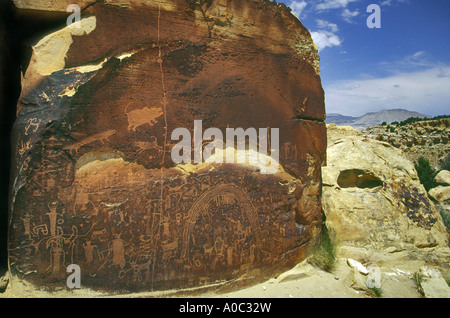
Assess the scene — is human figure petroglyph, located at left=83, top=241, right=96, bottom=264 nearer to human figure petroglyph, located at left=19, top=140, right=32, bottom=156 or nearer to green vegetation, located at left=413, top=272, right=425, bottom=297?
human figure petroglyph, located at left=19, top=140, right=32, bottom=156

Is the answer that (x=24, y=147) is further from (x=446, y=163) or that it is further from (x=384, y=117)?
(x=384, y=117)

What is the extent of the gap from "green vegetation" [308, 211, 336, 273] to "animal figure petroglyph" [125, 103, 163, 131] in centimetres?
254

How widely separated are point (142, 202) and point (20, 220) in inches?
38.1

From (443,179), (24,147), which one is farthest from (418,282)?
(443,179)

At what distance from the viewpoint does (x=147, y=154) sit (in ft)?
8.80

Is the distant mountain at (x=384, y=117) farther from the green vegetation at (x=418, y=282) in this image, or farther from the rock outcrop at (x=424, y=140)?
the green vegetation at (x=418, y=282)

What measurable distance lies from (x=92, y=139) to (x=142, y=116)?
1.61 ft

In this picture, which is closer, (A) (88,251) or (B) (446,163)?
(A) (88,251)

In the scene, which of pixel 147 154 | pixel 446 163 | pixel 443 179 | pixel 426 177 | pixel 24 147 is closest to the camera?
pixel 24 147

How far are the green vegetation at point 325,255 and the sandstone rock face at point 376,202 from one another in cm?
27

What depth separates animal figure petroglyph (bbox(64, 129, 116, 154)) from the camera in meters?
2.48

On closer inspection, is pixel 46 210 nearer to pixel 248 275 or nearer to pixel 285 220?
pixel 248 275

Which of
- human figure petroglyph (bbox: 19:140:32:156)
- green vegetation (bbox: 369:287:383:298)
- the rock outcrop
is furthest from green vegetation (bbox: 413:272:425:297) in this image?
the rock outcrop

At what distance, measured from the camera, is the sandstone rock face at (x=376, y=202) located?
12.9ft
